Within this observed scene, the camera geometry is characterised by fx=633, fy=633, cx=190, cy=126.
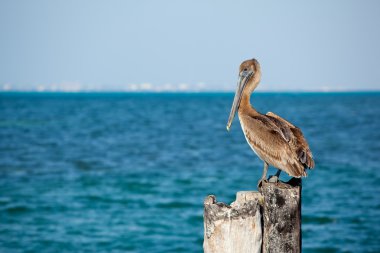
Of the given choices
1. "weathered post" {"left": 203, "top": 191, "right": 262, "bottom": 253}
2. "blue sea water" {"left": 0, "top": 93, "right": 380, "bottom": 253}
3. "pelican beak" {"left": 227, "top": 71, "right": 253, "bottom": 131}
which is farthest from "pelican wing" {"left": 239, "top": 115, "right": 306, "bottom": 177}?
"blue sea water" {"left": 0, "top": 93, "right": 380, "bottom": 253}

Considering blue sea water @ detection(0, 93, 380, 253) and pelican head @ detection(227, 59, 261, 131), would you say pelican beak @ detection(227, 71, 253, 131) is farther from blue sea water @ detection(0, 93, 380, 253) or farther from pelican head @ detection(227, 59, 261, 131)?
blue sea water @ detection(0, 93, 380, 253)

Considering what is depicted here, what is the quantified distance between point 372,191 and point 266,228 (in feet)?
48.7

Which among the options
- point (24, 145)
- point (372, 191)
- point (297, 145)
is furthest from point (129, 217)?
point (24, 145)

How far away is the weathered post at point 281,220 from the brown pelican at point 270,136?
25.0 inches

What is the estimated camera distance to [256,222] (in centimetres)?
518

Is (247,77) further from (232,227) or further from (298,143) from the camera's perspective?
(232,227)

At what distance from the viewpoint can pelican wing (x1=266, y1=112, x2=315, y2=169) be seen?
6127 millimetres

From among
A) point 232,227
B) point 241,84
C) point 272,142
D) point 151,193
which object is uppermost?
point 241,84

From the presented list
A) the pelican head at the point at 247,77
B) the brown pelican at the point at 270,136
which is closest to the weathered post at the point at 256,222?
the brown pelican at the point at 270,136

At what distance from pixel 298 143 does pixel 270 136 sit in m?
0.30

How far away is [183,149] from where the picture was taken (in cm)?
3050

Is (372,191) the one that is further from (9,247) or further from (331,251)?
(9,247)

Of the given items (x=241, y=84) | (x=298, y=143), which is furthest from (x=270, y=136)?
(x=241, y=84)

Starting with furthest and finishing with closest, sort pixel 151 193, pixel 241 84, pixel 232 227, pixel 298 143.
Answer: pixel 151 193
pixel 241 84
pixel 298 143
pixel 232 227
